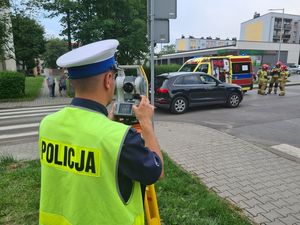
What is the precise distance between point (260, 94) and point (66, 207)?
16819 mm

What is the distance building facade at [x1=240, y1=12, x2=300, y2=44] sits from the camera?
2869 inches

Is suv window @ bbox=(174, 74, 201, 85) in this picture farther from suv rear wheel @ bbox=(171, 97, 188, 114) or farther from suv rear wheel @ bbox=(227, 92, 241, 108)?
suv rear wheel @ bbox=(227, 92, 241, 108)

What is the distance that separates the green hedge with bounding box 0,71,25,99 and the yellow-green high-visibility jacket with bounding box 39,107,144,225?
16037 mm

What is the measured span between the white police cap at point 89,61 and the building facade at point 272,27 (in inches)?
3118

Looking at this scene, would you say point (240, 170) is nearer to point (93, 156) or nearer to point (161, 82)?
point (93, 156)

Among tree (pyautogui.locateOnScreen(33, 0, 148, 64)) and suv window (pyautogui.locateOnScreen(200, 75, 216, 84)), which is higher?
tree (pyautogui.locateOnScreen(33, 0, 148, 64))

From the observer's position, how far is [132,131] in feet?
4.56

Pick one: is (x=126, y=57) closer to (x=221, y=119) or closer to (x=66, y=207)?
(x=221, y=119)

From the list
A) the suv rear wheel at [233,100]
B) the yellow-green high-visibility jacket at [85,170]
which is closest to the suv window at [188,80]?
the suv rear wheel at [233,100]

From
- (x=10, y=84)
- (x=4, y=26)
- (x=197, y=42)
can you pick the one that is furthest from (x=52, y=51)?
(x=197, y=42)

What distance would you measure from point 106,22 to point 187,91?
692 centimetres

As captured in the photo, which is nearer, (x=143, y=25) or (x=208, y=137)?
(x=208, y=137)

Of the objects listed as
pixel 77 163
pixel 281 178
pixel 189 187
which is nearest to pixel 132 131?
pixel 77 163

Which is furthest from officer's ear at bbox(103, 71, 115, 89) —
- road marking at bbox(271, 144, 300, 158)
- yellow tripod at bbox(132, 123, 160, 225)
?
road marking at bbox(271, 144, 300, 158)
